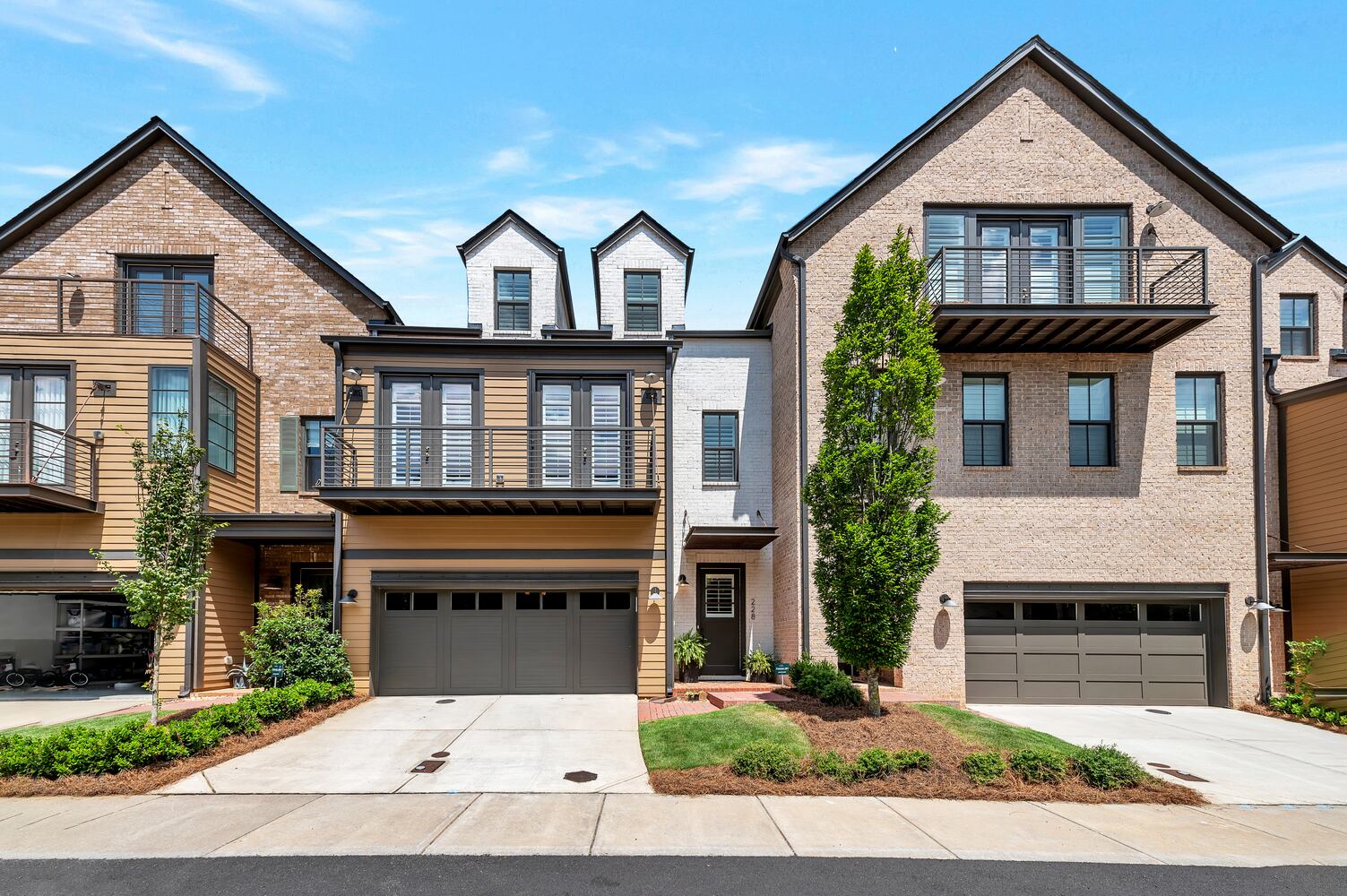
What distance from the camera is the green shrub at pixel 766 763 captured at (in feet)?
30.0

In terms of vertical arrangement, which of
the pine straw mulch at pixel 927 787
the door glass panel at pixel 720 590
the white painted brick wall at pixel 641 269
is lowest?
the pine straw mulch at pixel 927 787

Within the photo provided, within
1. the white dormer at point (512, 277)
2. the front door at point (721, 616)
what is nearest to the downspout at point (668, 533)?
the front door at point (721, 616)

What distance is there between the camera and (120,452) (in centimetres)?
1498

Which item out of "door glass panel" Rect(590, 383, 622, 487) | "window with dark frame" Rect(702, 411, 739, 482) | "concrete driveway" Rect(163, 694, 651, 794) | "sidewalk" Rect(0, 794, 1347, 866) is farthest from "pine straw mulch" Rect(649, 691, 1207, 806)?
"window with dark frame" Rect(702, 411, 739, 482)

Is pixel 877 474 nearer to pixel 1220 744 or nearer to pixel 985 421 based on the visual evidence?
pixel 985 421

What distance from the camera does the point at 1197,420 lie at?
15234 millimetres

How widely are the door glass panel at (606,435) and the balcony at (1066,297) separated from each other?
21.7 ft

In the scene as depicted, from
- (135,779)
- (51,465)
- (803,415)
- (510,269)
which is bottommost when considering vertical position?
(135,779)

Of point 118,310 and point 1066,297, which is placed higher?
point 118,310

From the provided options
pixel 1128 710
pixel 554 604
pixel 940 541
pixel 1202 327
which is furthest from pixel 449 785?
pixel 1202 327

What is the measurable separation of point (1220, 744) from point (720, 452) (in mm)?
10456

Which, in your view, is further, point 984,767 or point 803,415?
point 803,415

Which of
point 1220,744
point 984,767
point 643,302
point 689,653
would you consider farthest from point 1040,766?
point 643,302

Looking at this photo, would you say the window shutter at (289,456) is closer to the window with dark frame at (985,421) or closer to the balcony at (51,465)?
the balcony at (51,465)
